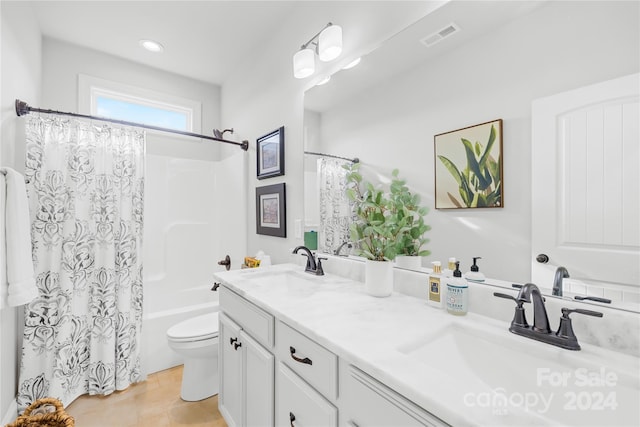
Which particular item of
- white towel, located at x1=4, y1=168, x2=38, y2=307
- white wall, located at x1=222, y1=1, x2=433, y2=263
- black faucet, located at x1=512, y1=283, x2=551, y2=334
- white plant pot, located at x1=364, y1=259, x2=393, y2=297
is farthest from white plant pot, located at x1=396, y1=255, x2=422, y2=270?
white towel, located at x1=4, y1=168, x2=38, y2=307

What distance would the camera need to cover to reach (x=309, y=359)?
36.0 inches

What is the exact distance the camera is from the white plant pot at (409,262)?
1.24m

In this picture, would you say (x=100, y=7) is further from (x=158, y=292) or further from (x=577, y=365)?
(x=577, y=365)

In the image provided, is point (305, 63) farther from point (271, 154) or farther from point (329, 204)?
point (329, 204)

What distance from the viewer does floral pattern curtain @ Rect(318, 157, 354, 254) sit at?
1589 millimetres

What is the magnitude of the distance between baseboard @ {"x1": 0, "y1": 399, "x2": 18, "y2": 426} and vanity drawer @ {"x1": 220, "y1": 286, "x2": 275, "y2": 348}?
52.9 inches

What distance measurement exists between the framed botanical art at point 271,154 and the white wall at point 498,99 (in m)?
0.75

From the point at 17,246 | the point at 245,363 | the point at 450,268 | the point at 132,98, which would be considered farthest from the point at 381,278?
the point at 132,98

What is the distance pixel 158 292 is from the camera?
2.66m

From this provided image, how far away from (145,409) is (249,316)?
1.27 meters

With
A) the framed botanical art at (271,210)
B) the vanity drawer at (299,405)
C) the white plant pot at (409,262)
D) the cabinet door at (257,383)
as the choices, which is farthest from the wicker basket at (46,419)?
the white plant pot at (409,262)

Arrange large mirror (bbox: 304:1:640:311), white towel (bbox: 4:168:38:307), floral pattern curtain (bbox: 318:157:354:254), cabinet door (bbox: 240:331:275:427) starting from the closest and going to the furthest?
large mirror (bbox: 304:1:640:311)
cabinet door (bbox: 240:331:275:427)
white towel (bbox: 4:168:38:307)
floral pattern curtain (bbox: 318:157:354:254)

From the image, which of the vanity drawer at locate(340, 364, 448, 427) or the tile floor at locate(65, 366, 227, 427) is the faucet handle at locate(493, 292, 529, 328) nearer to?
the vanity drawer at locate(340, 364, 448, 427)

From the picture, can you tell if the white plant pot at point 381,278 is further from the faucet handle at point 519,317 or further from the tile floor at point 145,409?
the tile floor at point 145,409
